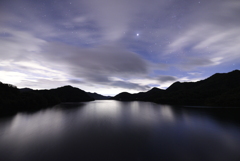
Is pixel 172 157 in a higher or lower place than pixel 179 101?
lower

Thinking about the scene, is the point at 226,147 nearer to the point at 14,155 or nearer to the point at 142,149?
the point at 142,149

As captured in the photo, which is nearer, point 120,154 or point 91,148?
point 120,154

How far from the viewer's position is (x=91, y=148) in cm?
1836

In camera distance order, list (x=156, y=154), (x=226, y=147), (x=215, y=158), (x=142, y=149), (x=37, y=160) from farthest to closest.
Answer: (x=226, y=147)
(x=142, y=149)
(x=156, y=154)
(x=215, y=158)
(x=37, y=160)

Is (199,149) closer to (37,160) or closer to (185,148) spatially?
(185,148)

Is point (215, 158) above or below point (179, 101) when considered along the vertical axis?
below

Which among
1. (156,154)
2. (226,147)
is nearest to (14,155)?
(156,154)

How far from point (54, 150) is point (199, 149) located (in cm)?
2399

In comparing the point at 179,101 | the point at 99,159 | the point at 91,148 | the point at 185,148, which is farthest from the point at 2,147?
the point at 179,101

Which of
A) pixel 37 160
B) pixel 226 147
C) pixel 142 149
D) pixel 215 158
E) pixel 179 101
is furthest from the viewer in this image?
pixel 179 101

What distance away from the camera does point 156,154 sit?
54.3 ft

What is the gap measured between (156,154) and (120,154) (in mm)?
5457

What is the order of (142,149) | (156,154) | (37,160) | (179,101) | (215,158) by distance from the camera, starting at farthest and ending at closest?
(179,101) < (142,149) < (156,154) < (215,158) < (37,160)

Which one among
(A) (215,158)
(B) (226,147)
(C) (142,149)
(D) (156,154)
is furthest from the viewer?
(B) (226,147)
